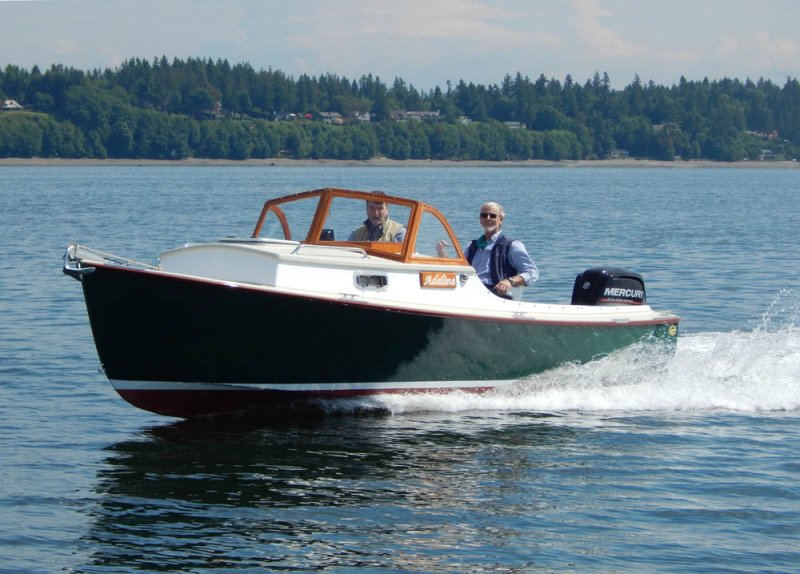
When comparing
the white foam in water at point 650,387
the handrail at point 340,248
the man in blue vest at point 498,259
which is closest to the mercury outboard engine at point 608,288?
the white foam in water at point 650,387

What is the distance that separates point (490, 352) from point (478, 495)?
2.78m

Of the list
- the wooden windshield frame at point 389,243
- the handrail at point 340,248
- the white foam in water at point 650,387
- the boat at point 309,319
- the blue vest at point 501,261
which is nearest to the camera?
the boat at point 309,319

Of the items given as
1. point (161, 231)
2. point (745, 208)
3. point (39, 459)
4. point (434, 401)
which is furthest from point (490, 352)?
point (745, 208)

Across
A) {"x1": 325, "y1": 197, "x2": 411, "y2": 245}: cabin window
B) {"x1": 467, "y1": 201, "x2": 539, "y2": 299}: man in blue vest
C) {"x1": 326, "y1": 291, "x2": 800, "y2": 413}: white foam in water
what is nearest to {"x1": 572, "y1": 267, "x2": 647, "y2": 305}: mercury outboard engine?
{"x1": 326, "y1": 291, "x2": 800, "y2": 413}: white foam in water

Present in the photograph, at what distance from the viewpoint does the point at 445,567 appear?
8.64 meters

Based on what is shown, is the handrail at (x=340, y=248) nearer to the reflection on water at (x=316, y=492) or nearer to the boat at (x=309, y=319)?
the boat at (x=309, y=319)

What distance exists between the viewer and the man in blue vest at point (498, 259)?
13.2m

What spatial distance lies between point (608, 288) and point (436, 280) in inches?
93.1

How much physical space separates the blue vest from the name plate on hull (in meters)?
0.90

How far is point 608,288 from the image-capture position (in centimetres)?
1386

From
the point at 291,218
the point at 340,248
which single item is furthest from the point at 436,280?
the point at 291,218

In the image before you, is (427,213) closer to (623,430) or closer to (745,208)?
(623,430)

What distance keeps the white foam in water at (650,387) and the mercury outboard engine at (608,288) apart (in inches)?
22.0

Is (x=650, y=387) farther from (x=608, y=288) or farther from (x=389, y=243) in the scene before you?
(x=389, y=243)
